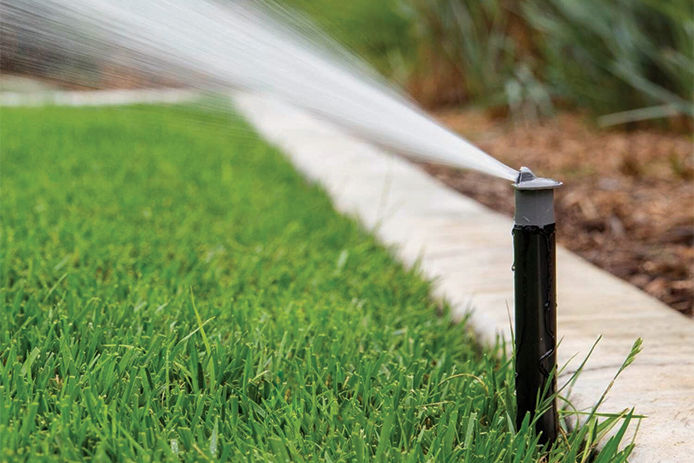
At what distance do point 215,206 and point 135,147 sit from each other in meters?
1.67

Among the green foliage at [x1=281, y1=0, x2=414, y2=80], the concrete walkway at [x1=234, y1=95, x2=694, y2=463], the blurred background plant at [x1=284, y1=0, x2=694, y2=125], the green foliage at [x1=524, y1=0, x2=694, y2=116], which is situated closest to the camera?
the concrete walkway at [x1=234, y1=95, x2=694, y2=463]

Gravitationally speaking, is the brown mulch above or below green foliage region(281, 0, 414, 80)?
below

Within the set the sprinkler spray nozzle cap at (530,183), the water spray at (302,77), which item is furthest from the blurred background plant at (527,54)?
the sprinkler spray nozzle cap at (530,183)

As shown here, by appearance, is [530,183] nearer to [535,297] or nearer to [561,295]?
[535,297]

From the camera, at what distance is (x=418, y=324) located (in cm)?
209

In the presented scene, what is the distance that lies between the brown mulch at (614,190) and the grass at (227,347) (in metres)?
0.83

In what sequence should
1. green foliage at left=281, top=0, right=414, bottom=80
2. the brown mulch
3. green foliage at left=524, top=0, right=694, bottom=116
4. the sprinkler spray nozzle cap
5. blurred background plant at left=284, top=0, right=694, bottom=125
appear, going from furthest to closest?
green foliage at left=281, top=0, right=414, bottom=80 < blurred background plant at left=284, top=0, right=694, bottom=125 < green foliage at left=524, top=0, right=694, bottom=116 < the brown mulch < the sprinkler spray nozzle cap

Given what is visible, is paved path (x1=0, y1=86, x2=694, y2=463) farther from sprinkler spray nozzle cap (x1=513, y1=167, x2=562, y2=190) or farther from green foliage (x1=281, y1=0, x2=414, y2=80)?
green foliage (x1=281, y1=0, x2=414, y2=80)

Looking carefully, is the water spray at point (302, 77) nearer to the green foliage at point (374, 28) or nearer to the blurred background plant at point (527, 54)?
the blurred background plant at point (527, 54)

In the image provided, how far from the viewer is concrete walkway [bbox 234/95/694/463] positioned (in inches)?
59.1

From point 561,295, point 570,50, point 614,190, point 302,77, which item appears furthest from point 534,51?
point 302,77

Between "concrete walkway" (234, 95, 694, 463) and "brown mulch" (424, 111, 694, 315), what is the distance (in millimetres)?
267

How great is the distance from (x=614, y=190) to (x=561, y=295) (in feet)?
5.77

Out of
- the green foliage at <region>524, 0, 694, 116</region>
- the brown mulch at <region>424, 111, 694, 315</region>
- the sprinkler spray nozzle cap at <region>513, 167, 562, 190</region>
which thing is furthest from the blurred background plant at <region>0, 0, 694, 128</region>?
the sprinkler spray nozzle cap at <region>513, 167, 562, 190</region>
